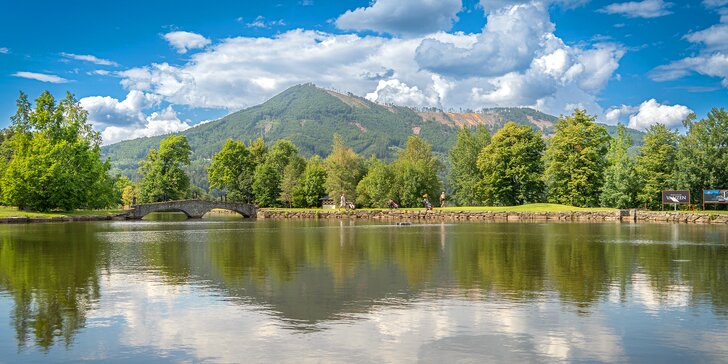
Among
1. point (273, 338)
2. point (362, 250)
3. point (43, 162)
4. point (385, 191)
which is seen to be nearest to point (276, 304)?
point (273, 338)

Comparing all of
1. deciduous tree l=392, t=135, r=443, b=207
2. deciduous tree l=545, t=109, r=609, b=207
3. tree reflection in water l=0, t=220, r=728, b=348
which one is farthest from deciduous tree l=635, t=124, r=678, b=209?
tree reflection in water l=0, t=220, r=728, b=348

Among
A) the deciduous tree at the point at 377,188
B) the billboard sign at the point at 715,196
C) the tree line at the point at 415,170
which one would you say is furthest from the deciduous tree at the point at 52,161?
the billboard sign at the point at 715,196

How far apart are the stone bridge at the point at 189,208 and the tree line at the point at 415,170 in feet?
19.1

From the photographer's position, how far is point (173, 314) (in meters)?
14.9

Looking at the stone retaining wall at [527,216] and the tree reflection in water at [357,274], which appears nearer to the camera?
the tree reflection in water at [357,274]

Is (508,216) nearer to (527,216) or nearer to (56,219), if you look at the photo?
(527,216)

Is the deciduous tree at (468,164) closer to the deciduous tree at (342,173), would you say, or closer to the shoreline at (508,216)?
the shoreline at (508,216)

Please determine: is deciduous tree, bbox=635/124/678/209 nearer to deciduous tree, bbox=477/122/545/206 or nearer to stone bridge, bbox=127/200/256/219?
deciduous tree, bbox=477/122/545/206

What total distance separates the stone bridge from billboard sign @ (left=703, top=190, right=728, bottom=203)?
70509 millimetres

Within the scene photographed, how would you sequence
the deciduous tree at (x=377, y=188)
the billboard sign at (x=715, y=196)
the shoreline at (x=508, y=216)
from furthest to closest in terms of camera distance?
the deciduous tree at (x=377, y=188)
the billboard sign at (x=715, y=196)
the shoreline at (x=508, y=216)

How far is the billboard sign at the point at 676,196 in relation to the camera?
75.7 metres

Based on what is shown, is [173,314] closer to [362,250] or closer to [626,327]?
[626,327]

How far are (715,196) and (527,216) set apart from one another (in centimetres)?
2198

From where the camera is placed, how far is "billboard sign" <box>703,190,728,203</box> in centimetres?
7331
